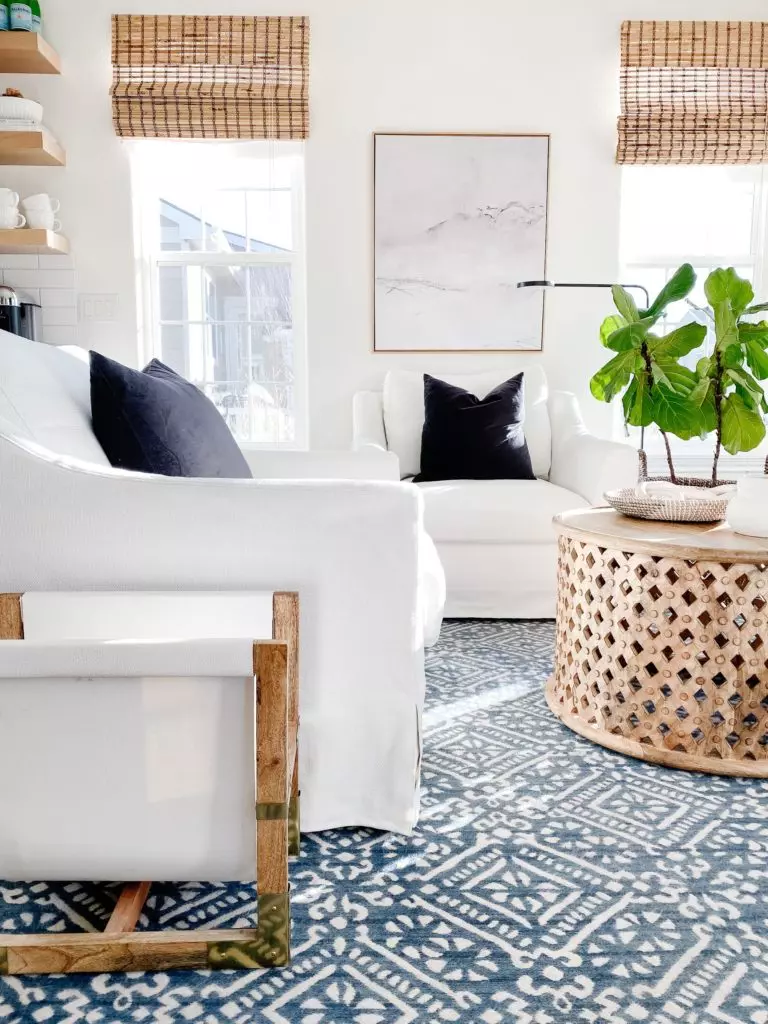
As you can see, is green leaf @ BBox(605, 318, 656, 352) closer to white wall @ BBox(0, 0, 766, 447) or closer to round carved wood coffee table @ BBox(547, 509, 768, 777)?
round carved wood coffee table @ BBox(547, 509, 768, 777)

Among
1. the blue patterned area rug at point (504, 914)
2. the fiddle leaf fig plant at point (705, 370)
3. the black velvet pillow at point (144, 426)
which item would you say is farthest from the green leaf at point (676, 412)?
the black velvet pillow at point (144, 426)

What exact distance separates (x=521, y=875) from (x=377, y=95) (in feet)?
11.1

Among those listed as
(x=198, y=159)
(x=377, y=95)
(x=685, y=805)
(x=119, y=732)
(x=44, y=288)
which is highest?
(x=377, y=95)

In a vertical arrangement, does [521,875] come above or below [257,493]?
below

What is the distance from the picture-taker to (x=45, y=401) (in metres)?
1.55

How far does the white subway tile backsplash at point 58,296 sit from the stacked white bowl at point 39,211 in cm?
28

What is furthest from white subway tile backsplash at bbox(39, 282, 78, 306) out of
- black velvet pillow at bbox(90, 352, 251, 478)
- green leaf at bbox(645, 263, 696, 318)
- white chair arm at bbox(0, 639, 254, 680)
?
white chair arm at bbox(0, 639, 254, 680)

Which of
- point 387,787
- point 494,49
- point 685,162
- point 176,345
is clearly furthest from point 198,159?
point 387,787

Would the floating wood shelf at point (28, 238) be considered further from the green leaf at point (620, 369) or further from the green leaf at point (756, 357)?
the green leaf at point (756, 357)

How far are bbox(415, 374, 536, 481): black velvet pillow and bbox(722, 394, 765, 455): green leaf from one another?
4.24 feet

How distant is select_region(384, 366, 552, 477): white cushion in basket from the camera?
11.4 ft

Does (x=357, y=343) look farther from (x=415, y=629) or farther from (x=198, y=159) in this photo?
(x=415, y=629)

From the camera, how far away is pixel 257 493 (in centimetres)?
138

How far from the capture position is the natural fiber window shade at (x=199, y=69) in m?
3.61
